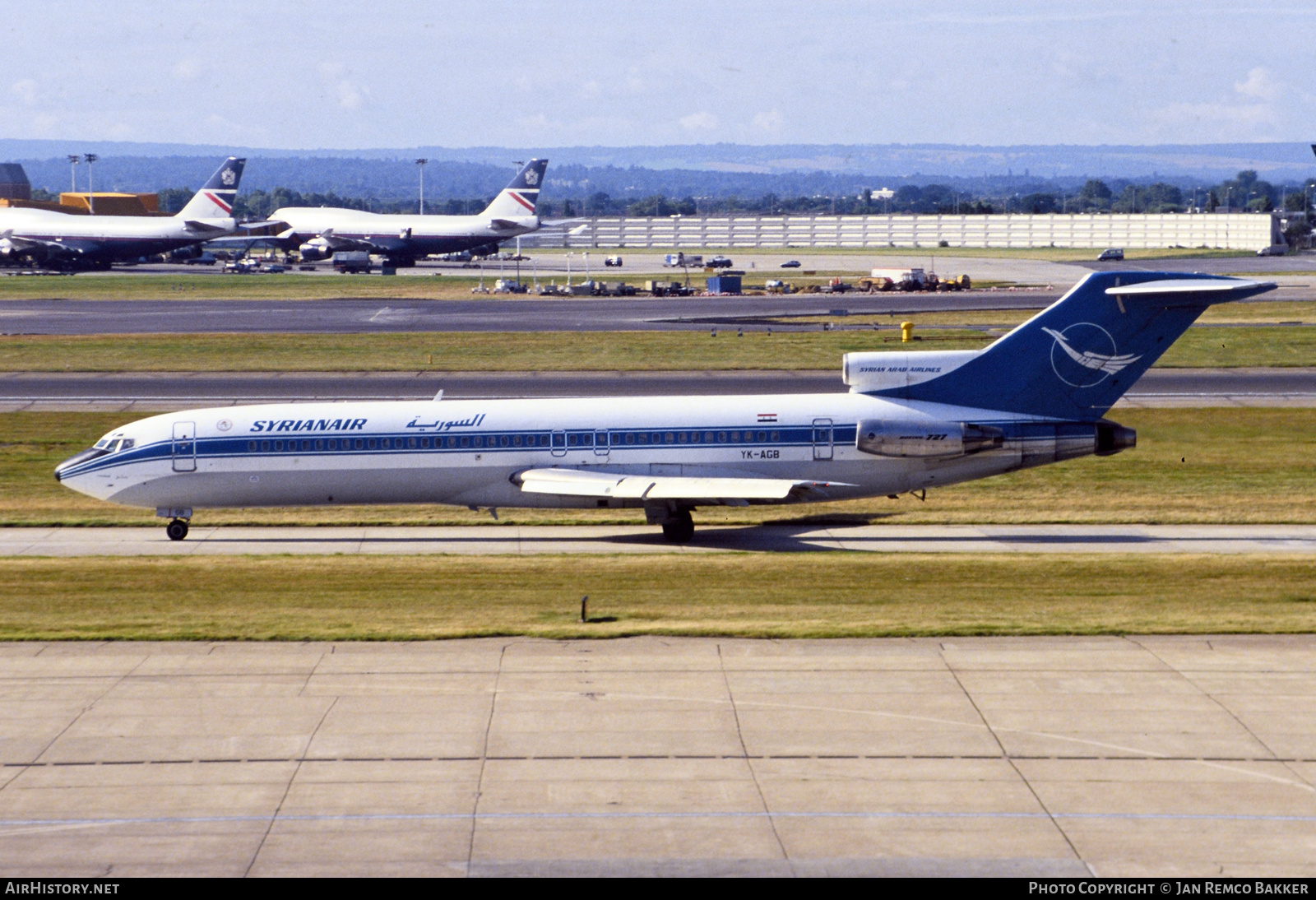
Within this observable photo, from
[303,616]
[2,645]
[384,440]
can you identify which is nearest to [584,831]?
[303,616]

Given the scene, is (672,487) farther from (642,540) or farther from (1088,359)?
(1088,359)

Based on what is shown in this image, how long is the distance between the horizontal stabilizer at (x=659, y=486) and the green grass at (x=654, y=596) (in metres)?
1.62

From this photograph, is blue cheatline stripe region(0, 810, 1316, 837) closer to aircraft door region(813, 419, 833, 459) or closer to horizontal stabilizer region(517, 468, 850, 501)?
horizontal stabilizer region(517, 468, 850, 501)

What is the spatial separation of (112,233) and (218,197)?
1052cm

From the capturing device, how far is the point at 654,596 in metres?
26.7

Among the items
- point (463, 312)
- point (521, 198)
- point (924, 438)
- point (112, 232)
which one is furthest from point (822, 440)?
point (112, 232)

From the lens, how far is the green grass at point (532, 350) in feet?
212

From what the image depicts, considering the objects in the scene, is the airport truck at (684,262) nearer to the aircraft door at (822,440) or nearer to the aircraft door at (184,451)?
the aircraft door at (184,451)

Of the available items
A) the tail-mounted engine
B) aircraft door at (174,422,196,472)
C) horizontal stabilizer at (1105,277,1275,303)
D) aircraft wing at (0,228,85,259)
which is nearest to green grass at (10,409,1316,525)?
aircraft door at (174,422,196,472)

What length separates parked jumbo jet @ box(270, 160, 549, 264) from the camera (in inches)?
5453

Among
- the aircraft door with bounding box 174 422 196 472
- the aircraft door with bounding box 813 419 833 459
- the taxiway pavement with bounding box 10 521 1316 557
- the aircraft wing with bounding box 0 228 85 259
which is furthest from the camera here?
the aircraft wing with bounding box 0 228 85 259

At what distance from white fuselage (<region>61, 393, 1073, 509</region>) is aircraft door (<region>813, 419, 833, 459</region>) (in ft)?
0.06

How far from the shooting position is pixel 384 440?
34.0 m
